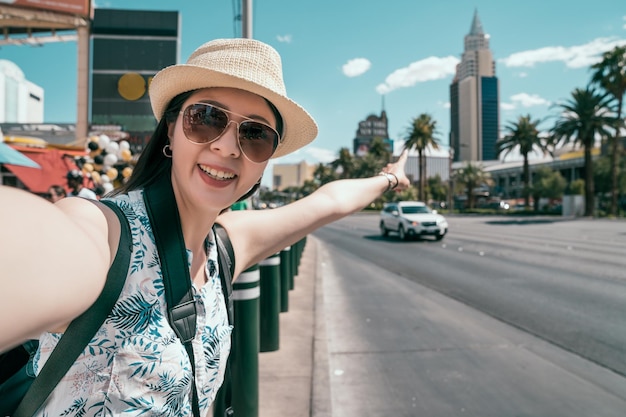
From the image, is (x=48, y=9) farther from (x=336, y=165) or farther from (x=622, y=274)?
(x=336, y=165)

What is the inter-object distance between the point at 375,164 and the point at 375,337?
224 ft

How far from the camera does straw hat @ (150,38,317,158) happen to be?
1270 mm

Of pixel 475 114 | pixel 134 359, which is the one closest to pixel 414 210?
pixel 134 359

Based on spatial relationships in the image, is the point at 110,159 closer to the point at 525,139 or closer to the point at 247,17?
the point at 247,17

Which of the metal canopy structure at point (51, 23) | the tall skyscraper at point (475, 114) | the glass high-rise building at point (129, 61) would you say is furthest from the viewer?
the tall skyscraper at point (475, 114)

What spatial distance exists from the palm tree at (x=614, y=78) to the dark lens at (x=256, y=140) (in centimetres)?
4232

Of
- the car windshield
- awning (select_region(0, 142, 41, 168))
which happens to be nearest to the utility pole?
awning (select_region(0, 142, 41, 168))

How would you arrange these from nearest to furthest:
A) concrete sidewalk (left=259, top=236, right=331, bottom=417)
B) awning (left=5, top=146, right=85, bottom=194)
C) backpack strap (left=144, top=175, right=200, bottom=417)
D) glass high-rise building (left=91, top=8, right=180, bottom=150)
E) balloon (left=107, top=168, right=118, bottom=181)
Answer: backpack strap (left=144, top=175, right=200, bottom=417)
concrete sidewalk (left=259, top=236, right=331, bottom=417)
balloon (left=107, top=168, right=118, bottom=181)
awning (left=5, top=146, right=85, bottom=194)
glass high-rise building (left=91, top=8, right=180, bottom=150)

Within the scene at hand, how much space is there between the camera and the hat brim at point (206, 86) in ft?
4.19

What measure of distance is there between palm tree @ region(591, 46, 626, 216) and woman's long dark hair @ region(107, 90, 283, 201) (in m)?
42.5

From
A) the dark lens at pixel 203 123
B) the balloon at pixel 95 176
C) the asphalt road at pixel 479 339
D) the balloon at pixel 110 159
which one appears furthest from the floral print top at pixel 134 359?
the balloon at pixel 110 159

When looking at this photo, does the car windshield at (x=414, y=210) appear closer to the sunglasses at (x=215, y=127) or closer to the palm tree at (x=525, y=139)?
the sunglasses at (x=215, y=127)

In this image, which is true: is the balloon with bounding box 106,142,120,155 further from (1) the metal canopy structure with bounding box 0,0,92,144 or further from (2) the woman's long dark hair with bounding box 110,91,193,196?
(1) the metal canopy structure with bounding box 0,0,92,144

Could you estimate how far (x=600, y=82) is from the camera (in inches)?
1432
